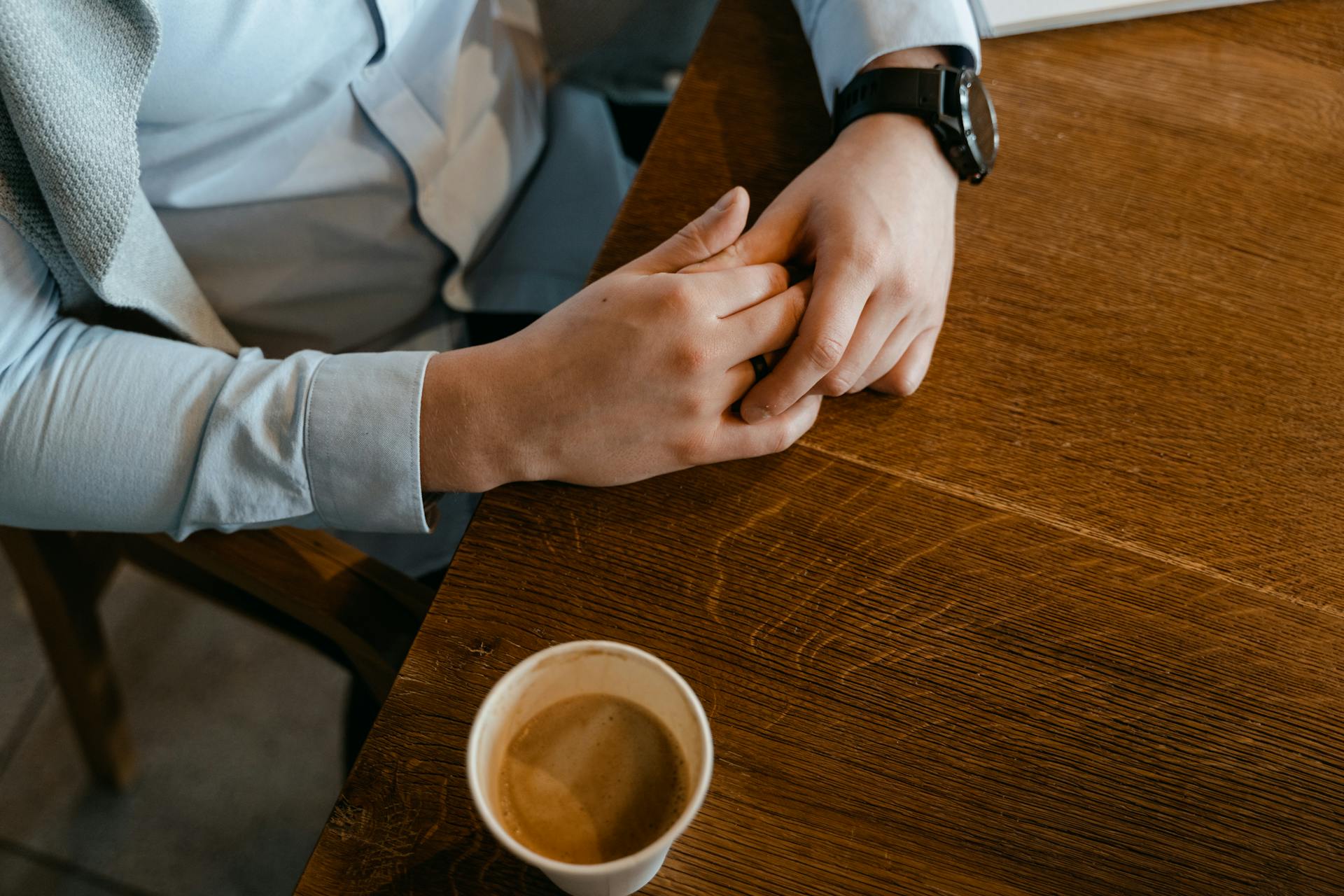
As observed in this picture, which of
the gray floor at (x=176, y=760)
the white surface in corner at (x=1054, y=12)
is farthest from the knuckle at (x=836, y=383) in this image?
the gray floor at (x=176, y=760)

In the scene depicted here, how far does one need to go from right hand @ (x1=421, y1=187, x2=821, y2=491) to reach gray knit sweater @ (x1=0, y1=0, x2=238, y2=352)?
0.21m

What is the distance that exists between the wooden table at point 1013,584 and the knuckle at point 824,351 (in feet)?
0.17

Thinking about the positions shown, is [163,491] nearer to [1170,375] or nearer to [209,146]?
[209,146]

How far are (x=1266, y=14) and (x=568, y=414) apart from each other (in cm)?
74

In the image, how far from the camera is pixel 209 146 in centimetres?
70

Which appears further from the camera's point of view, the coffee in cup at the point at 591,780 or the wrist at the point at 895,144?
the wrist at the point at 895,144

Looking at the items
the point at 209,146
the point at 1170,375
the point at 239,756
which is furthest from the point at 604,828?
the point at 239,756

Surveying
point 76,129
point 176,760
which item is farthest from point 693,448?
point 176,760

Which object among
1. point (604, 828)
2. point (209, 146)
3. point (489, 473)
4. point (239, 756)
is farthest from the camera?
point (239, 756)

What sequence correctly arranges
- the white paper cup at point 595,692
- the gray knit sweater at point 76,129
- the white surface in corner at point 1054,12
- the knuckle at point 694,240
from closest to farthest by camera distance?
1. the white paper cup at point 595,692
2. the gray knit sweater at point 76,129
3. the knuckle at point 694,240
4. the white surface in corner at point 1054,12

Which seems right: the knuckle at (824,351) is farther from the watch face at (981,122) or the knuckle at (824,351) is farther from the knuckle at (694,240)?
the watch face at (981,122)

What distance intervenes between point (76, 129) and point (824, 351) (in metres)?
0.46

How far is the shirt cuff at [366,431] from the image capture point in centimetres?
56

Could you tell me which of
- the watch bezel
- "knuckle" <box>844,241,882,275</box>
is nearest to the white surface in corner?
the watch bezel
